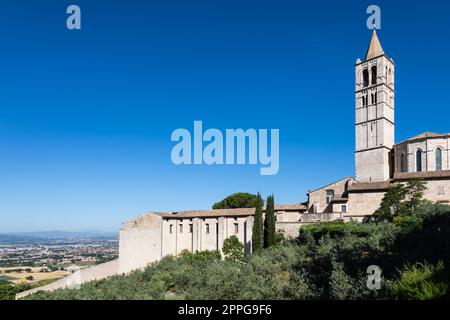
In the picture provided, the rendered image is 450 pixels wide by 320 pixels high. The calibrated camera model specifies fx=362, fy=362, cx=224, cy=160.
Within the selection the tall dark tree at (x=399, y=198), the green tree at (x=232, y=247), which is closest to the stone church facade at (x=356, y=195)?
the green tree at (x=232, y=247)

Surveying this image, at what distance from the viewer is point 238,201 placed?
51.0 metres

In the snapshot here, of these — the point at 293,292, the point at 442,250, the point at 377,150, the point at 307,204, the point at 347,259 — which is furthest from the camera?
the point at 377,150

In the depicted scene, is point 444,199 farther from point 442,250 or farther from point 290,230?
point 442,250

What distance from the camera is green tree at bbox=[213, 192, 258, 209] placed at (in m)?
50.3

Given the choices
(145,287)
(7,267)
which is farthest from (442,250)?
(7,267)

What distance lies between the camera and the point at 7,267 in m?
48.3

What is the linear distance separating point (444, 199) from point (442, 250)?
53.6 feet

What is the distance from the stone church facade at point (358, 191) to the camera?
29.8 metres

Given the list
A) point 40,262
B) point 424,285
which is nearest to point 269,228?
point 424,285

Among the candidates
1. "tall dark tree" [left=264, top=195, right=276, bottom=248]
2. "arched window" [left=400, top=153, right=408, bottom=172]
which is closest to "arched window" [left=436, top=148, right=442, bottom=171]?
"arched window" [left=400, top=153, right=408, bottom=172]

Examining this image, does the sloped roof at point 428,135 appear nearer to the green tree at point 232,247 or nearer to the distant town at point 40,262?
the green tree at point 232,247

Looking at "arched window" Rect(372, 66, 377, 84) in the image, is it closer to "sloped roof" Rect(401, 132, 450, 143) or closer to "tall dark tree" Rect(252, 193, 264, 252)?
"sloped roof" Rect(401, 132, 450, 143)

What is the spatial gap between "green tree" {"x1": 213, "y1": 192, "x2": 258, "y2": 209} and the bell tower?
14558 millimetres

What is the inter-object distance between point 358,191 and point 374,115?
17498 mm
